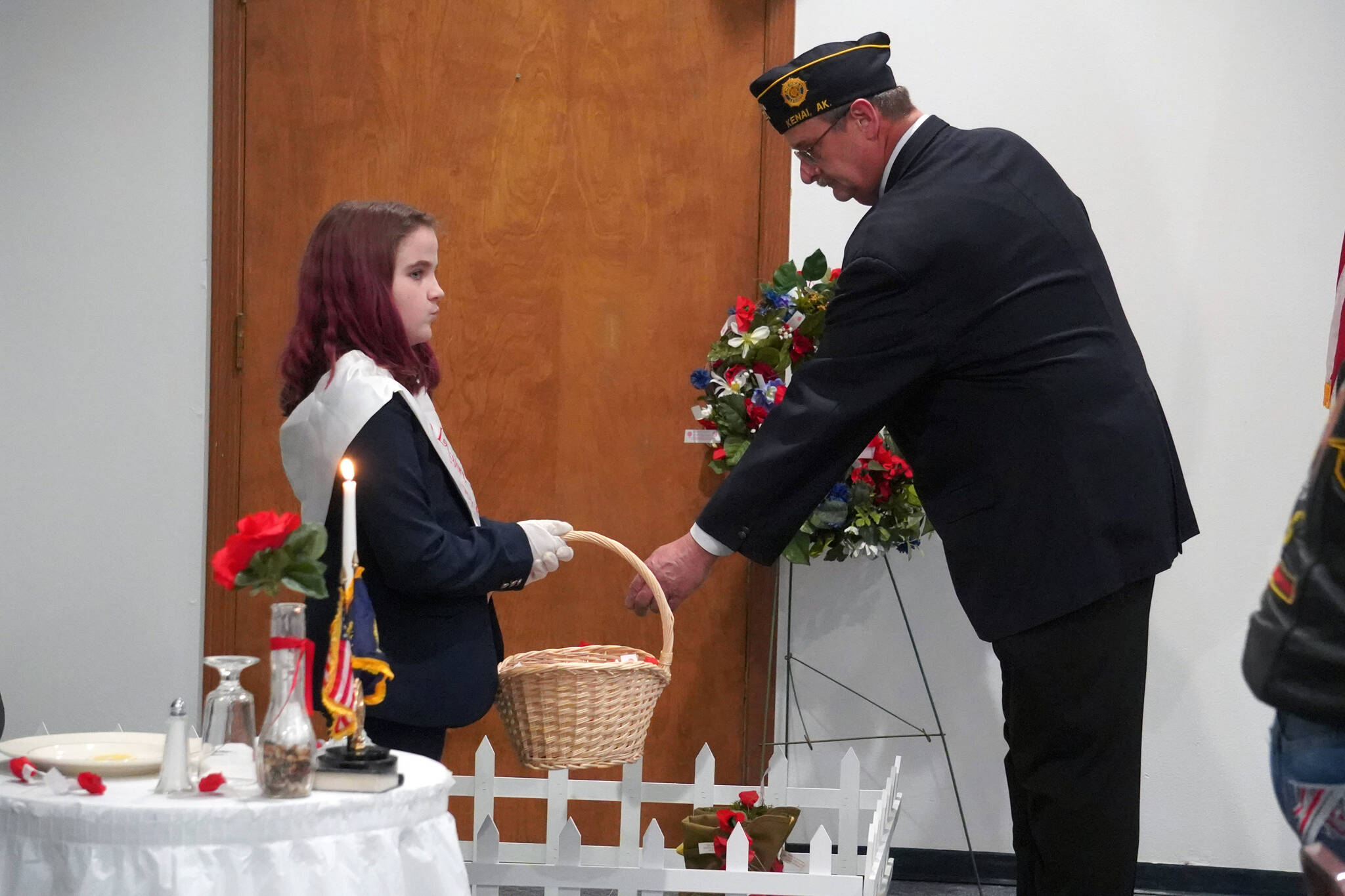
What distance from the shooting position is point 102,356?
3900 mm

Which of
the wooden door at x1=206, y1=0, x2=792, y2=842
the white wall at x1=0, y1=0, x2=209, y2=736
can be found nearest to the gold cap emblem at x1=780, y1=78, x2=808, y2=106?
A: the wooden door at x1=206, y1=0, x2=792, y2=842

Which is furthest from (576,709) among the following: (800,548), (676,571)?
(800,548)

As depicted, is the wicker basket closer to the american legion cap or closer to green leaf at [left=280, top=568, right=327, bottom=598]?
green leaf at [left=280, top=568, right=327, bottom=598]

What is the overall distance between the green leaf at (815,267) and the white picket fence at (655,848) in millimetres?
1180

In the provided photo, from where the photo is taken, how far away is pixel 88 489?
3.91 meters

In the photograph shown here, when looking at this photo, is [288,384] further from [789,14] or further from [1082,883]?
[789,14]

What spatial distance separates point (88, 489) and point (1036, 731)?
2.89 metres

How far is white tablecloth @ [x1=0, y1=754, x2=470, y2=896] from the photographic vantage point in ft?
4.92

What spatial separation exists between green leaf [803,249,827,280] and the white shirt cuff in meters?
1.02

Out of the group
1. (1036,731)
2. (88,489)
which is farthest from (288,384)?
(88,489)

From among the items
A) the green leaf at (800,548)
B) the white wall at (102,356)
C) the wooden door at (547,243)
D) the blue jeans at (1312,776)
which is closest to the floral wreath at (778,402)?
the green leaf at (800,548)

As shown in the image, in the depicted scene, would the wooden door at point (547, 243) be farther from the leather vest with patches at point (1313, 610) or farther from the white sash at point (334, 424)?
the leather vest with patches at point (1313, 610)

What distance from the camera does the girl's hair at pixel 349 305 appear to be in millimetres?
2225

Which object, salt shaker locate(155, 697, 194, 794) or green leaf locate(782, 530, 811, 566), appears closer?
salt shaker locate(155, 697, 194, 794)
